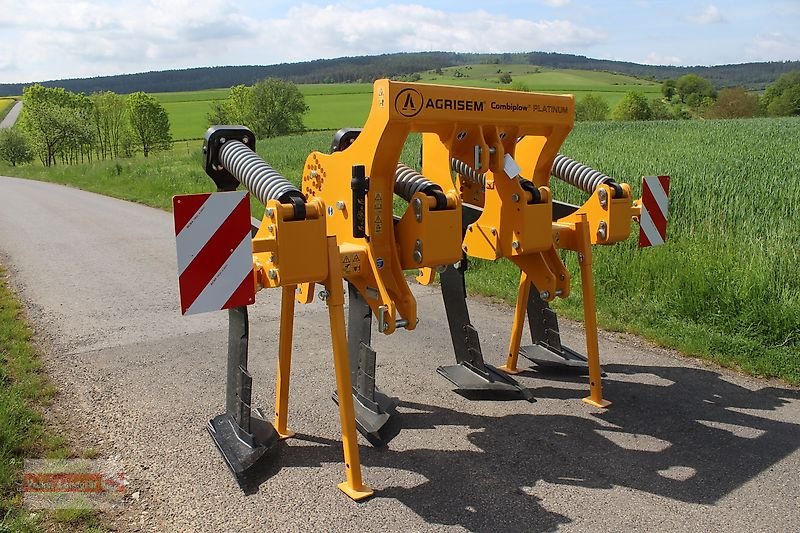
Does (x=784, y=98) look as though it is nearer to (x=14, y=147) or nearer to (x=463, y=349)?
(x=463, y=349)

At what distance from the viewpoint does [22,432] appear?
4098 mm

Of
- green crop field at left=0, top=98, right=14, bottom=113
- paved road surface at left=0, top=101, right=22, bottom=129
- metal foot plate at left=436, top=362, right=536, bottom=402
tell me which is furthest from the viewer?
green crop field at left=0, top=98, right=14, bottom=113

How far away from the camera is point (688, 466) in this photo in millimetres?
3740

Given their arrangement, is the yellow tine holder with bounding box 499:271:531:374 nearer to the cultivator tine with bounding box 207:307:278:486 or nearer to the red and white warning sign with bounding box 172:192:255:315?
the cultivator tine with bounding box 207:307:278:486

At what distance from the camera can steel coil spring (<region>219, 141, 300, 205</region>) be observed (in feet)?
11.7

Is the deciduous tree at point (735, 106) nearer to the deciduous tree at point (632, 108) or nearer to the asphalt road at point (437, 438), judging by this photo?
the deciduous tree at point (632, 108)

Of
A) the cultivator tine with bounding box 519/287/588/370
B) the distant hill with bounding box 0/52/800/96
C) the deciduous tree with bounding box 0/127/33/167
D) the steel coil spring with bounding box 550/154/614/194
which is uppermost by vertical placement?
the distant hill with bounding box 0/52/800/96

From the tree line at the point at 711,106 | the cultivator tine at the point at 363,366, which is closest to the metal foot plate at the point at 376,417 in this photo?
the cultivator tine at the point at 363,366

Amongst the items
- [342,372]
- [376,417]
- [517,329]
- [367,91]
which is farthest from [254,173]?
[367,91]

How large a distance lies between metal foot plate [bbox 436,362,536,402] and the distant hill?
345ft

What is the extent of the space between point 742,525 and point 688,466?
0.62 metres

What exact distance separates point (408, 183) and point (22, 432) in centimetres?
286

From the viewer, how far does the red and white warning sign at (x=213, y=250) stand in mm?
3201

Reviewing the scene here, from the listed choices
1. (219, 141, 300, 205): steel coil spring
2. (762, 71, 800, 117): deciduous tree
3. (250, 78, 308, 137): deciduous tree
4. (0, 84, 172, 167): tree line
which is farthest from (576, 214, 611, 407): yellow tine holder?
(762, 71, 800, 117): deciduous tree
